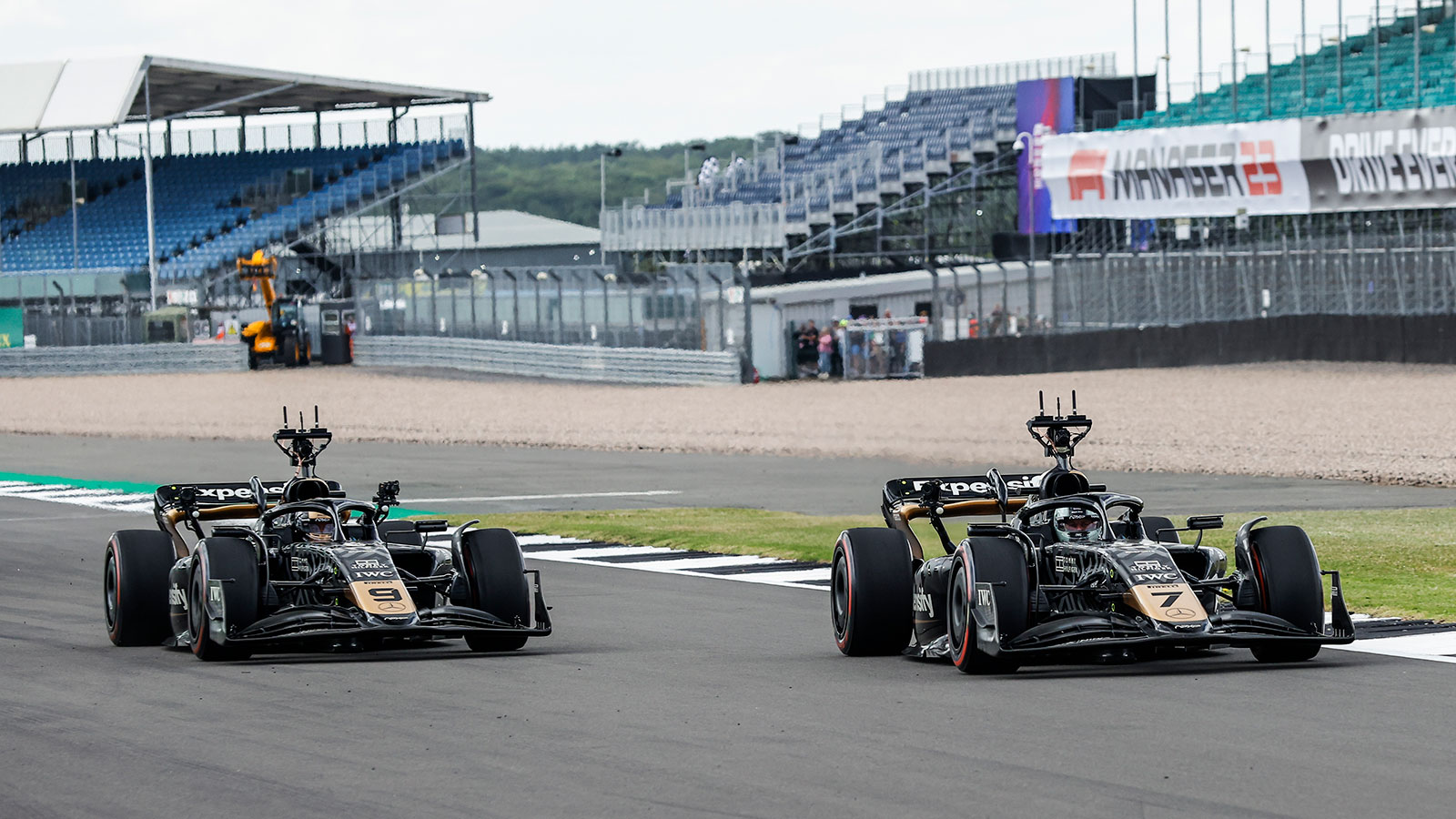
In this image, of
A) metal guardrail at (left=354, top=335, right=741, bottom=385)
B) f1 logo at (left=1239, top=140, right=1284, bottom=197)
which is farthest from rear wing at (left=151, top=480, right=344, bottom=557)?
f1 logo at (left=1239, top=140, right=1284, bottom=197)

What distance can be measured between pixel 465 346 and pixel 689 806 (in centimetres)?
4409

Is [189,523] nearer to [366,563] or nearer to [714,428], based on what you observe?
[366,563]

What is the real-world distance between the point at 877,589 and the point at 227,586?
327 cm

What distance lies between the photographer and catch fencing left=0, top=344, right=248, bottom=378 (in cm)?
5394

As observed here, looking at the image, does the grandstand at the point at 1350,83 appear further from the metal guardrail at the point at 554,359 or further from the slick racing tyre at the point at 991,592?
the slick racing tyre at the point at 991,592

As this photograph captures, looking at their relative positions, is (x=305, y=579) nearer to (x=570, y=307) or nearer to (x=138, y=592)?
(x=138, y=592)

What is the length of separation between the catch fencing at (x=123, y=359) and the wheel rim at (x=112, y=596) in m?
42.3

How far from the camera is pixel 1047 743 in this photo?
801cm

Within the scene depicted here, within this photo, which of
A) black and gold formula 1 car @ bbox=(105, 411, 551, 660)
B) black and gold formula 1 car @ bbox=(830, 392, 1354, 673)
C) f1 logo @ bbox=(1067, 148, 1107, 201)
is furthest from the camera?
f1 logo @ bbox=(1067, 148, 1107, 201)

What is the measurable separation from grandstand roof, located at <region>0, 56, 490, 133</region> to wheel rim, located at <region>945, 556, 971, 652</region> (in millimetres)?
54612

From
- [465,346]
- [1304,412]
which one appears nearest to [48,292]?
[465,346]

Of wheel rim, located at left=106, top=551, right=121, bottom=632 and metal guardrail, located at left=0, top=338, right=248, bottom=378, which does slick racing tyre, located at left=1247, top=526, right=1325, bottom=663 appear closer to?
wheel rim, located at left=106, top=551, right=121, bottom=632

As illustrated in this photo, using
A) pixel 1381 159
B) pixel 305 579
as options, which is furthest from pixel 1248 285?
pixel 305 579

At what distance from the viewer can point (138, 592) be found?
39.2 feet
